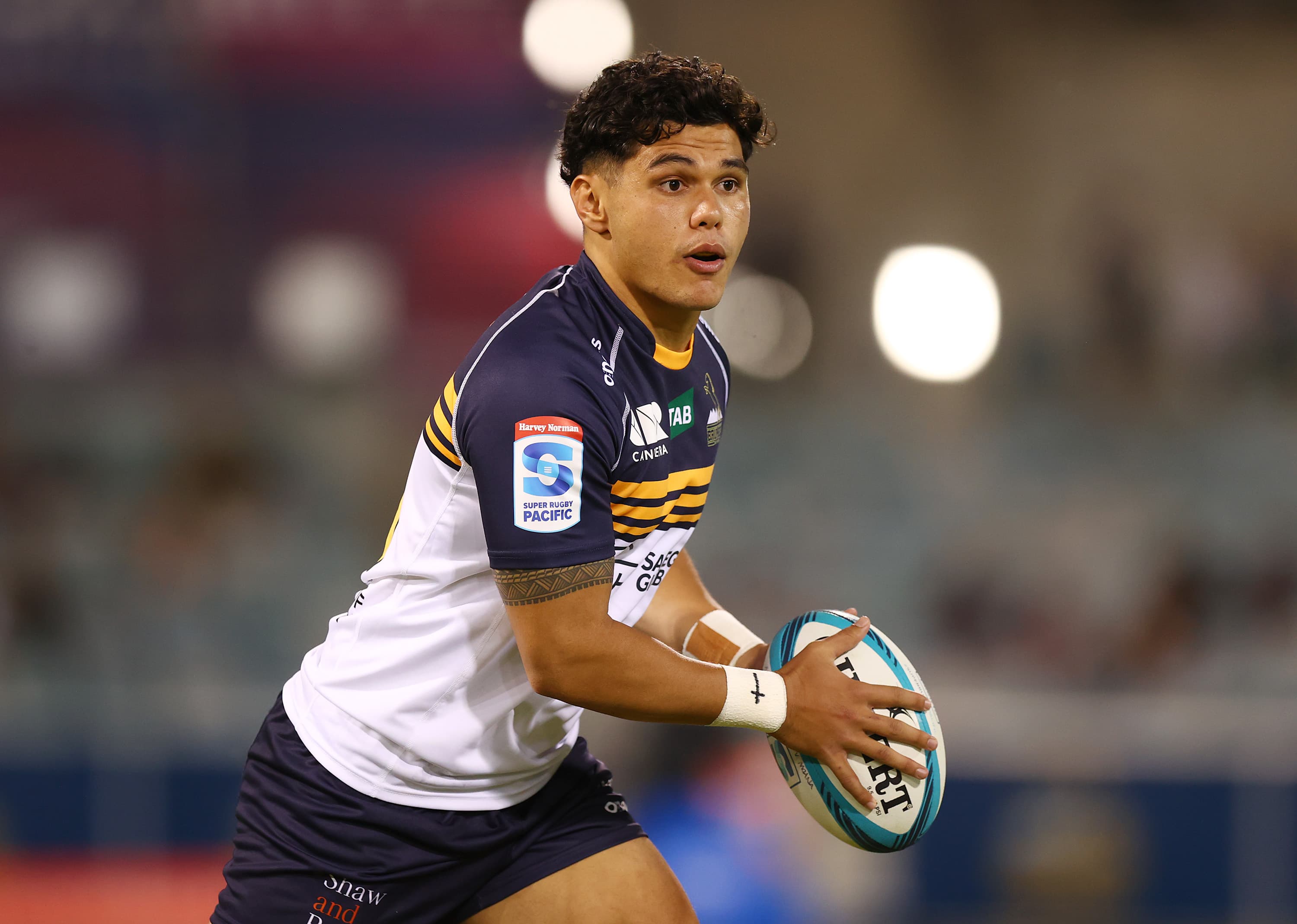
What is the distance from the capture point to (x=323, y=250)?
26.8 ft

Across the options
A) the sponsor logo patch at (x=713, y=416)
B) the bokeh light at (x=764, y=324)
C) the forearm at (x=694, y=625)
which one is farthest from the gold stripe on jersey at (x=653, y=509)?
the bokeh light at (x=764, y=324)

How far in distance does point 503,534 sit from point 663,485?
398 millimetres

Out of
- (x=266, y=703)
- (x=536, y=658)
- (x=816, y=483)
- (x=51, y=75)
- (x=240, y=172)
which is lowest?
(x=266, y=703)

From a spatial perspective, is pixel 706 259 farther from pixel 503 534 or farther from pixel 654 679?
pixel 654 679

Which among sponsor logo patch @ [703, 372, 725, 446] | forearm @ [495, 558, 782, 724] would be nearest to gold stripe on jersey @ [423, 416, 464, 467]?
forearm @ [495, 558, 782, 724]

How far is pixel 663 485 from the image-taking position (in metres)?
2.21

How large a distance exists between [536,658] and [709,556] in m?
5.84

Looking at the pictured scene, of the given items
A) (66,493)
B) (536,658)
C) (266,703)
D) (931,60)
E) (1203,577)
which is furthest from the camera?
(931,60)

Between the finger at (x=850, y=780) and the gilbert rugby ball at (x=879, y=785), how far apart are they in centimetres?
1

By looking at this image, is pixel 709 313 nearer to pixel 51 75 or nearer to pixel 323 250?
pixel 323 250

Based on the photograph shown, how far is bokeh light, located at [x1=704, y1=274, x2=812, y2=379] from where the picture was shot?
804 cm

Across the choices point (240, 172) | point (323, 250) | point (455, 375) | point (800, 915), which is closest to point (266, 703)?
point (800, 915)

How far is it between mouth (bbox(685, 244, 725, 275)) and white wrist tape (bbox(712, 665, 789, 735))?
0.69 m

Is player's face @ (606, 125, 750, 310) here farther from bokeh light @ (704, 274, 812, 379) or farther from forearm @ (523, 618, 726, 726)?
bokeh light @ (704, 274, 812, 379)
